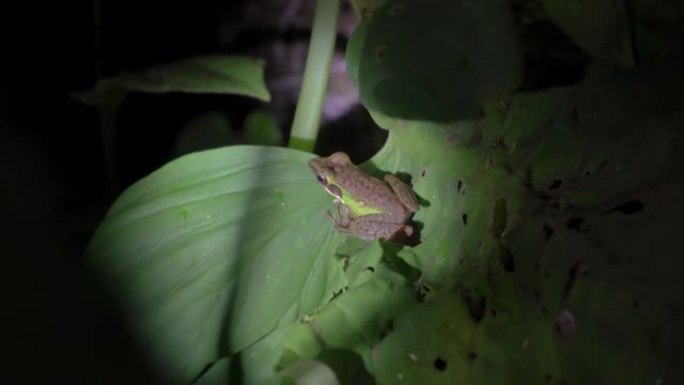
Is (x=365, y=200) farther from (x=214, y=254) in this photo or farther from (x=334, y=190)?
(x=214, y=254)

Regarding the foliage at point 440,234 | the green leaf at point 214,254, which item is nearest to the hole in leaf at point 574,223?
the foliage at point 440,234

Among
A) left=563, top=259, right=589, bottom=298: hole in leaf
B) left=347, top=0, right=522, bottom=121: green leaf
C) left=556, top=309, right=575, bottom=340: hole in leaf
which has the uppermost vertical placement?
left=347, top=0, right=522, bottom=121: green leaf

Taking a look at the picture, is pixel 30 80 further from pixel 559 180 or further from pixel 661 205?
pixel 661 205

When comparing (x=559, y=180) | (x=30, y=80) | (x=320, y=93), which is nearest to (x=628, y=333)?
(x=559, y=180)

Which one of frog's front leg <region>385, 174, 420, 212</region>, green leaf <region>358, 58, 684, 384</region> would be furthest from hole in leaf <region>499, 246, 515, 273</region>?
frog's front leg <region>385, 174, 420, 212</region>

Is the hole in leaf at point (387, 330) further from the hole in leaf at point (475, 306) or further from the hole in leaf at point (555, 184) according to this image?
the hole in leaf at point (555, 184)

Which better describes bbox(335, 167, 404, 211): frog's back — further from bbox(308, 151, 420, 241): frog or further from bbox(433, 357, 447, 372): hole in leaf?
bbox(433, 357, 447, 372): hole in leaf

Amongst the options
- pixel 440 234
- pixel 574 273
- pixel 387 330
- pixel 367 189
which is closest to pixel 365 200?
pixel 367 189
